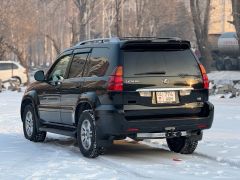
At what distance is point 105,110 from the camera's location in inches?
327

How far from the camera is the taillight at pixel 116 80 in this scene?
829 cm

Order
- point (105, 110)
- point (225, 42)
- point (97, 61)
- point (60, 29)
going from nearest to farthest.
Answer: point (105, 110) → point (97, 61) → point (225, 42) → point (60, 29)

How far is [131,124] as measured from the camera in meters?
8.23

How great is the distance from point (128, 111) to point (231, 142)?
285 cm

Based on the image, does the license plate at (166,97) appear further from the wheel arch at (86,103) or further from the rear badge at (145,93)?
the wheel arch at (86,103)

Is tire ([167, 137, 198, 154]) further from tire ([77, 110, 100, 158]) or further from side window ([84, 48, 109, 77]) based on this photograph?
side window ([84, 48, 109, 77])

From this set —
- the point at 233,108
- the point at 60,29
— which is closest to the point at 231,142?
the point at 233,108

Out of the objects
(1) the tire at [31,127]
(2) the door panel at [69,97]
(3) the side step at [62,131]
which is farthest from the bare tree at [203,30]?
(2) the door panel at [69,97]

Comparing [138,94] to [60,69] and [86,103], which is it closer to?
[86,103]

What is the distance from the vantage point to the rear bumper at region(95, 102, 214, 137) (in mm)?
8203

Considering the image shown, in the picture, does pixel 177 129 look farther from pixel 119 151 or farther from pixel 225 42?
pixel 225 42

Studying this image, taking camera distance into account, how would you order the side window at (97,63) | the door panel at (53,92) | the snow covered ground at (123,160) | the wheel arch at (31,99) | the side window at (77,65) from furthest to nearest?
the wheel arch at (31,99) < the door panel at (53,92) < the side window at (77,65) < the side window at (97,63) < the snow covered ground at (123,160)

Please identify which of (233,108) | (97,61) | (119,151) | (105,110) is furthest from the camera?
(233,108)

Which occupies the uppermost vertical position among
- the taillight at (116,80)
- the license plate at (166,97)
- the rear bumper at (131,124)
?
the taillight at (116,80)
